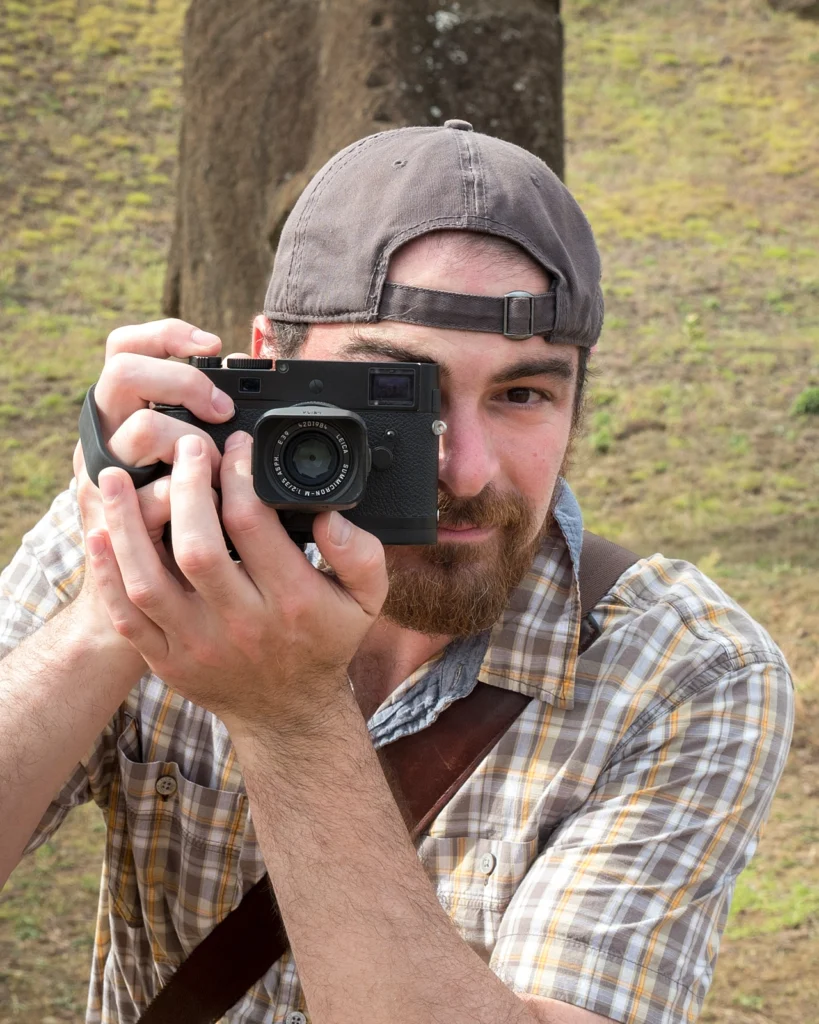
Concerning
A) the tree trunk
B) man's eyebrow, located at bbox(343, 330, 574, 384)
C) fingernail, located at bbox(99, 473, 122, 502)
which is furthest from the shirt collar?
the tree trunk

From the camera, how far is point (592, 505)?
8.01 metres

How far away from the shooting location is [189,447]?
63.2 inches

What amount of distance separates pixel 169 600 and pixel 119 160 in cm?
1421

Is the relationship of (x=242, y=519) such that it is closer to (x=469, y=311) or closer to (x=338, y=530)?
(x=338, y=530)

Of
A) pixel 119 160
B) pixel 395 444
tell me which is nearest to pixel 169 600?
pixel 395 444

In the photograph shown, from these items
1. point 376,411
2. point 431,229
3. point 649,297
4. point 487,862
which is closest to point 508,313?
point 431,229

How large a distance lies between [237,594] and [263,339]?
84 centimetres

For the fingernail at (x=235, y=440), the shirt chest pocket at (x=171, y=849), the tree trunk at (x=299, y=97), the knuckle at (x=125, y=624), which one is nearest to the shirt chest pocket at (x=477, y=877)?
the shirt chest pocket at (x=171, y=849)

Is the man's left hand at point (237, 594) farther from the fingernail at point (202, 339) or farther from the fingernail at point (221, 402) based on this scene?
the fingernail at point (202, 339)

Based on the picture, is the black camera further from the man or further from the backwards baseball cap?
the backwards baseball cap

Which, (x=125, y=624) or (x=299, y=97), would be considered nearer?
(x=125, y=624)

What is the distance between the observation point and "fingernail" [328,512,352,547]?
1628 millimetres

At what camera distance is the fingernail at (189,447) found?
1.60 metres

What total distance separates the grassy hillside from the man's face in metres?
2.41
